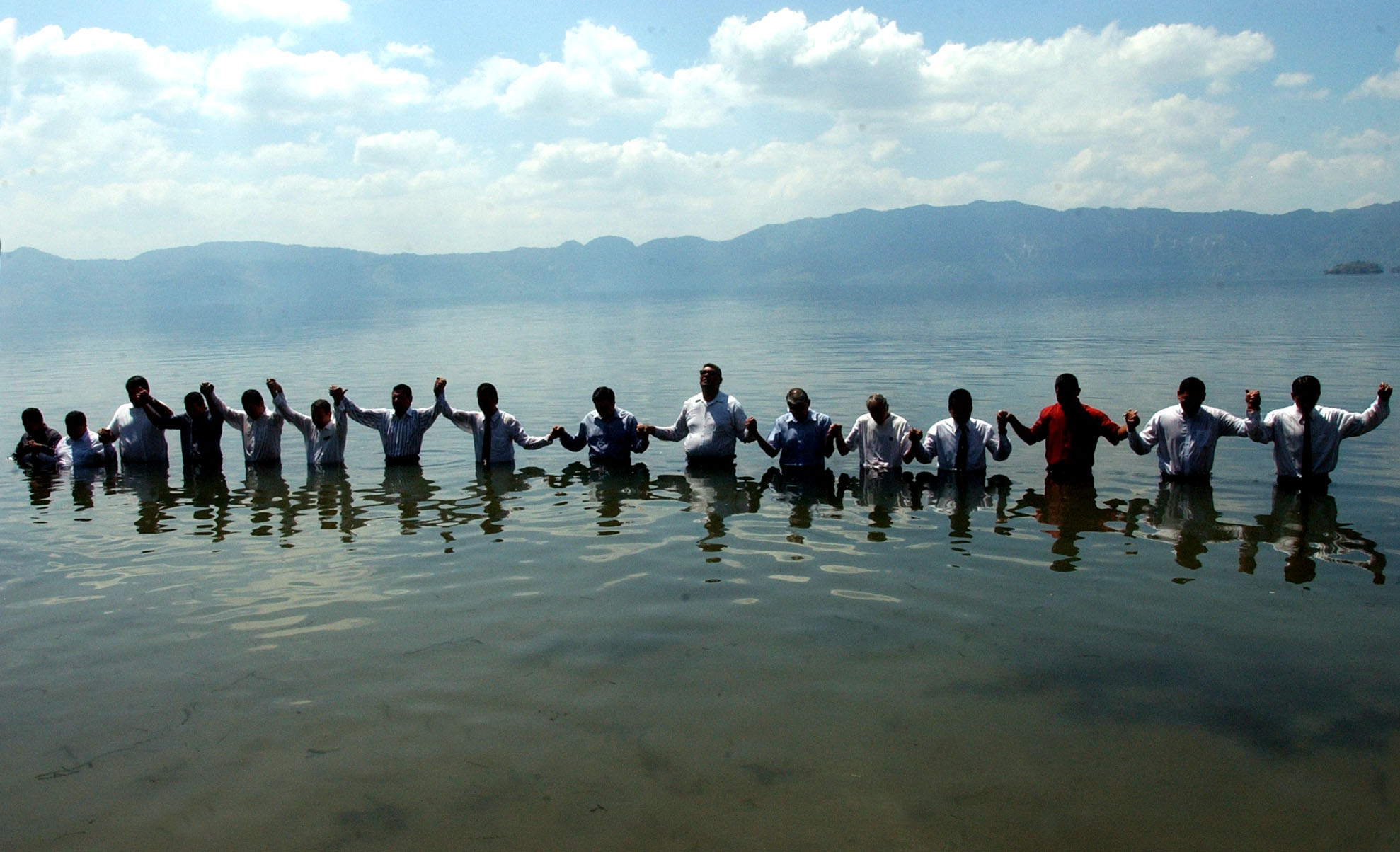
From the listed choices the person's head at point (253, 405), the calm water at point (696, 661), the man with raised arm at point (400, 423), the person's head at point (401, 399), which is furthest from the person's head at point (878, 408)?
the person's head at point (253, 405)

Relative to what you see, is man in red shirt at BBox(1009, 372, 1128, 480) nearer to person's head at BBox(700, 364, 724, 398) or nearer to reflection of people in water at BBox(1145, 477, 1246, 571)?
reflection of people in water at BBox(1145, 477, 1246, 571)

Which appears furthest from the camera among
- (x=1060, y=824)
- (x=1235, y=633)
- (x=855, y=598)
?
(x=855, y=598)

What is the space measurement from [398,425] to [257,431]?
7.58ft

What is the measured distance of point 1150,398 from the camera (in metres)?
24.2

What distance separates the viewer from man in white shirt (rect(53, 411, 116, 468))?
15508 mm

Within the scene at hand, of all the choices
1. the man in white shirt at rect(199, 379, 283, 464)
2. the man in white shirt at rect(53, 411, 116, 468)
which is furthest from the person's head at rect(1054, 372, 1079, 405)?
the man in white shirt at rect(53, 411, 116, 468)

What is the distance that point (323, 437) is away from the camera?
50.1 feet

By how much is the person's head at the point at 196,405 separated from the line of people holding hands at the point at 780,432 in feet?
0.10

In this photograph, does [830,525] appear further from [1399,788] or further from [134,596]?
[134,596]

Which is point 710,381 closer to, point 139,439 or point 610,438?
point 610,438

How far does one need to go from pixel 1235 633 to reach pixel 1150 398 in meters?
18.4

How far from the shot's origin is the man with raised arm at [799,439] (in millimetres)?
14039

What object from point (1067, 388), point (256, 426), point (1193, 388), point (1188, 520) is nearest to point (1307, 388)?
point (1193, 388)

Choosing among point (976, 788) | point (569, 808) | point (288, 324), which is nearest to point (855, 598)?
point (976, 788)
